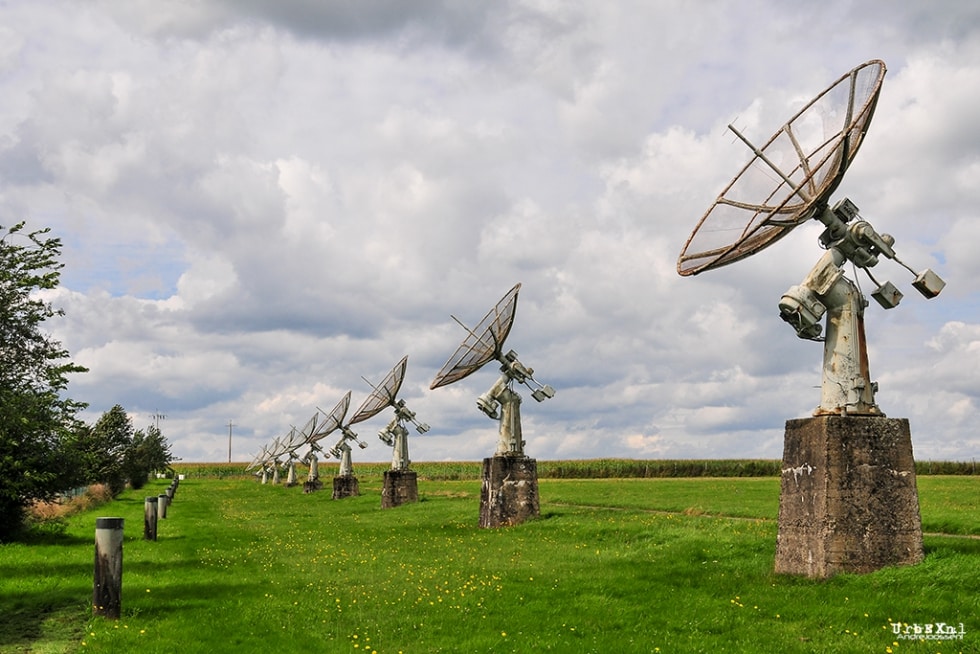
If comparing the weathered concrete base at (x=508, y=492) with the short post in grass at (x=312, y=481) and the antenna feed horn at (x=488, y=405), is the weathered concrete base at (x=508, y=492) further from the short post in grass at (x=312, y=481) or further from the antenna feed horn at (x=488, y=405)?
the short post in grass at (x=312, y=481)

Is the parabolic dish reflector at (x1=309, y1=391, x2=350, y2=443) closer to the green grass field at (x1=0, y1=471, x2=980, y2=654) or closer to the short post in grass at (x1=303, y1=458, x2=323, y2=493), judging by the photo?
the short post in grass at (x1=303, y1=458, x2=323, y2=493)

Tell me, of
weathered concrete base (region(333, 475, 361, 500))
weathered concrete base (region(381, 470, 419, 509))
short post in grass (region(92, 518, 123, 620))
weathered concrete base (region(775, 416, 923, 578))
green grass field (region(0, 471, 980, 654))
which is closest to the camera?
green grass field (region(0, 471, 980, 654))

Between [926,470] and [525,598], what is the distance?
79361 millimetres

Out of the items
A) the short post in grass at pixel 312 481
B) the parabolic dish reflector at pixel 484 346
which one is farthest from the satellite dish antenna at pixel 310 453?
the parabolic dish reflector at pixel 484 346

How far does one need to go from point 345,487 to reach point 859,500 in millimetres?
48168

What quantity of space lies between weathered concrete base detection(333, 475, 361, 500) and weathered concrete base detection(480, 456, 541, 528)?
2904 centimetres

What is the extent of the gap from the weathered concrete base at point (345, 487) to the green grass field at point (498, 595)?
32.9m

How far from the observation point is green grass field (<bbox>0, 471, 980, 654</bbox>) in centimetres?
1255

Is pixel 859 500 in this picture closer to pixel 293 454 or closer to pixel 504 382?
pixel 504 382

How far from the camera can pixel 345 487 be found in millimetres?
60062

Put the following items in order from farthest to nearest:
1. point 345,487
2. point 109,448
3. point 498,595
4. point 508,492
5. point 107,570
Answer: point 345,487
point 109,448
point 508,492
point 498,595
point 107,570

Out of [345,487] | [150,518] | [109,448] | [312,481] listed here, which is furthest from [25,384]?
[312,481]

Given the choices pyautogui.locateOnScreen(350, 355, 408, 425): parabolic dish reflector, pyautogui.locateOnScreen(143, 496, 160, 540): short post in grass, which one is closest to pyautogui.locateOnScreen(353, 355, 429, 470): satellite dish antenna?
pyautogui.locateOnScreen(350, 355, 408, 425): parabolic dish reflector

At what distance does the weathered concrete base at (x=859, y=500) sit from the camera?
606 inches
